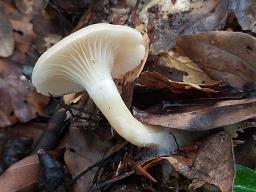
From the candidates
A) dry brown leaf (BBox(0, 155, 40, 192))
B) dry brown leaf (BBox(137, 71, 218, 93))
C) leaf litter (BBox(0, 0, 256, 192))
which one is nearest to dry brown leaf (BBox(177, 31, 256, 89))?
leaf litter (BBox(0, 0, 256, 192))

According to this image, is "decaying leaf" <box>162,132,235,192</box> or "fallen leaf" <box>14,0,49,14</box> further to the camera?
"fallen leaf" <box>14,0,49,14</box>

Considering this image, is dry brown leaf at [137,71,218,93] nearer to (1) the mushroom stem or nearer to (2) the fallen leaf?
(1) the mushroom stem

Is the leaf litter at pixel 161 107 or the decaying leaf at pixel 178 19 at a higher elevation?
the decaying leaf at pixel 178 19

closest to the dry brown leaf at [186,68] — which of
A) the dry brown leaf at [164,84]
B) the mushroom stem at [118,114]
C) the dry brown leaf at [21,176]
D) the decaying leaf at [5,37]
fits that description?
the dry brown leaf at [164,84]

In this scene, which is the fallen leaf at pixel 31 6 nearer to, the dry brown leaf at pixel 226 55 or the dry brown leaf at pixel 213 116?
the dry brown leaf at pixel 226 55

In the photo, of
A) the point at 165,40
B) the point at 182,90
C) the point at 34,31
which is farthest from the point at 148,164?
the point at 34,31

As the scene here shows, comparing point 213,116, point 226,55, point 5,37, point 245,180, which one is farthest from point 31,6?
point 245,180
